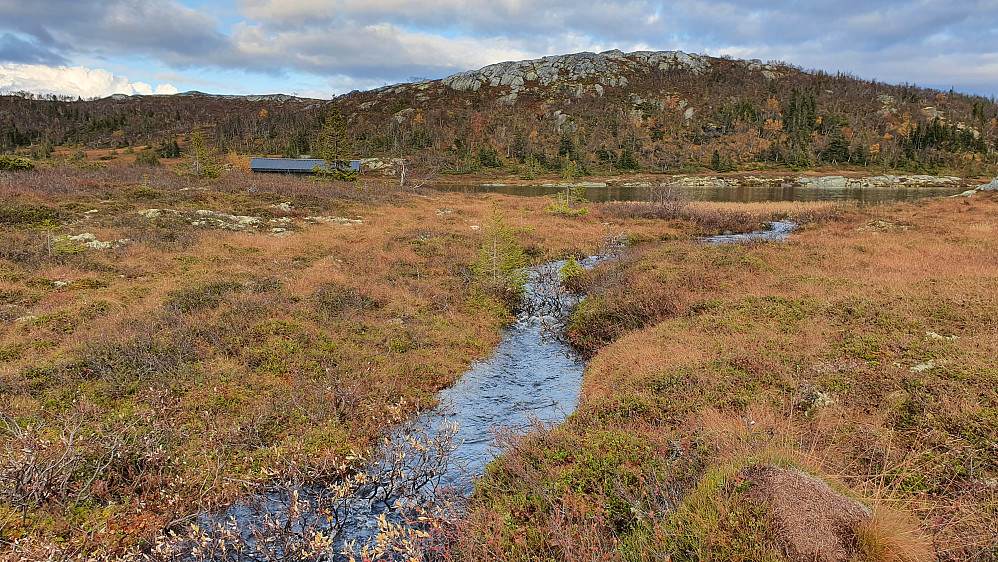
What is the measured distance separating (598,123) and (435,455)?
157887 millimetres

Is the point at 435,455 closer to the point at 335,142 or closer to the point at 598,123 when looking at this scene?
the point at 335,142

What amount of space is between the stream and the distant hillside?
352ft

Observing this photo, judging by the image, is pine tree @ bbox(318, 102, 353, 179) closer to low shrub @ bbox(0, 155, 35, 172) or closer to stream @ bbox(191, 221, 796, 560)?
low shrub @ bbox(0, 155, 35, 172)

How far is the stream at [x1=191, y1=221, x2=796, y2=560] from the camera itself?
6742 millimetres

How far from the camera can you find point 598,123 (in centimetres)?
15200

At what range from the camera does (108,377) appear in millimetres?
9844

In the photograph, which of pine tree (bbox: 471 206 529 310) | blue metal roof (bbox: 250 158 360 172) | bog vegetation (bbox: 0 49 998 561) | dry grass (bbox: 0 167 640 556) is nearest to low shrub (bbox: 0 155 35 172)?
bog vegetation (bbox: 0 49 998 561)

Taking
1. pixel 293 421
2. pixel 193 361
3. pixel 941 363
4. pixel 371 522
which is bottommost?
pixel 371 522

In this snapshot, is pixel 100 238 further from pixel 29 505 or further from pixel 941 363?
pixel 941 363

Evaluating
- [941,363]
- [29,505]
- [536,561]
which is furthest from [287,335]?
[941,363]

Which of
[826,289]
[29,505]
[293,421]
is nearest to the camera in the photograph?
[29,505]

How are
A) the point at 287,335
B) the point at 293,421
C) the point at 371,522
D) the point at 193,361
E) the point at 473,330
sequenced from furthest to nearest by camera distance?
the point at 473,330 → the point at 287,335 → the point at 193,361 → the point at 293,421 → the point at 371,522

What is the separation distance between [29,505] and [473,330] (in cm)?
1079

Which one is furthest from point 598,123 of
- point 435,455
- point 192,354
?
point 435,455
